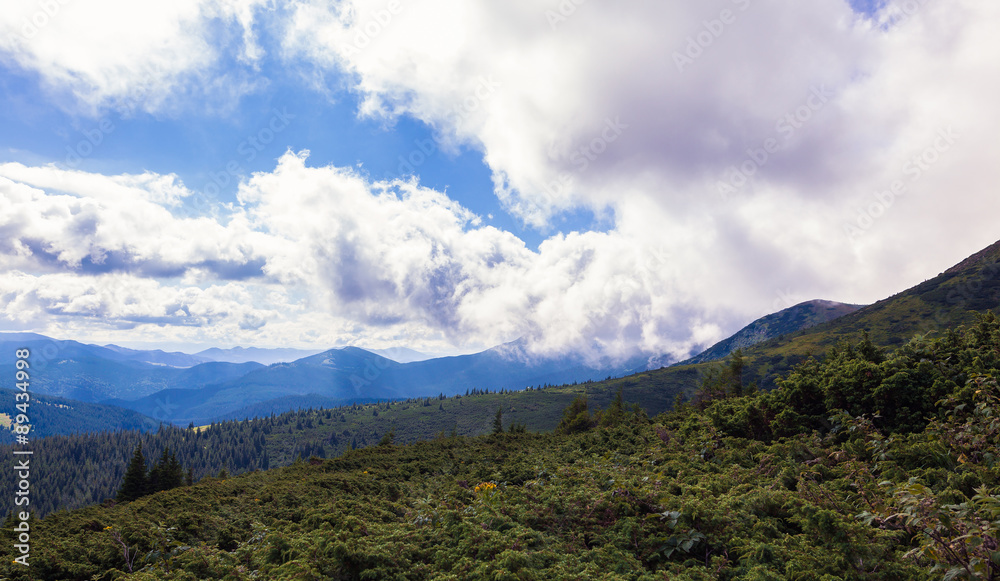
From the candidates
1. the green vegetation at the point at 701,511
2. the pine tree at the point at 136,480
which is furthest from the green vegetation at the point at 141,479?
the green vegetation at the point at 701,511

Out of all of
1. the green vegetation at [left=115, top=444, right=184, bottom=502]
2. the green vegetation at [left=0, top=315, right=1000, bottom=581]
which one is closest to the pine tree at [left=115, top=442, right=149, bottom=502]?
the green vegetation at [left=115, top=444, right=184, bottom=502]

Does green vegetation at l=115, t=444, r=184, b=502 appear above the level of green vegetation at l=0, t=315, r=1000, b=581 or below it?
below

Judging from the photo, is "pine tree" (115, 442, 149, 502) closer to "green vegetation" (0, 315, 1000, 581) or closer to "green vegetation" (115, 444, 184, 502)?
"green vegetation" (115, 444, 184, 502)

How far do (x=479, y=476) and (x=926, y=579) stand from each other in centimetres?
1409

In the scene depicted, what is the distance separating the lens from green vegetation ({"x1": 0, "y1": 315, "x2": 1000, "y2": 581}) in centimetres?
749

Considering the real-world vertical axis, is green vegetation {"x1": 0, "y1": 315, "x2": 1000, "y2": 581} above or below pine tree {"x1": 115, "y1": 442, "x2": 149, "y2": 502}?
above

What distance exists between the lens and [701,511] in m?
9.48

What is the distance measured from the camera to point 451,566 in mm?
8195

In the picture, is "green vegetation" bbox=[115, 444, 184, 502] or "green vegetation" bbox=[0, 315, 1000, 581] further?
"green vegetation" bbox=[115, 444, 184, 502]

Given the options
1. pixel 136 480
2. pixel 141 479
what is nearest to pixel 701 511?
pixel 141 479

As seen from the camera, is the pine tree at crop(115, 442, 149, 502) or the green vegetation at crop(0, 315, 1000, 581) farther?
the pine tree at crop(115, 442, 149, 502)

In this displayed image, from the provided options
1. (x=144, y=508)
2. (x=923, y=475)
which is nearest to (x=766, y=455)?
(x=923, y=475)

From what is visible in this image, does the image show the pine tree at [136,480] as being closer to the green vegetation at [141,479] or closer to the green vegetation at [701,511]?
the green vegetation at [141,479]

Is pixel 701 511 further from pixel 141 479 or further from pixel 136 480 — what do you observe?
pixel 136 480
